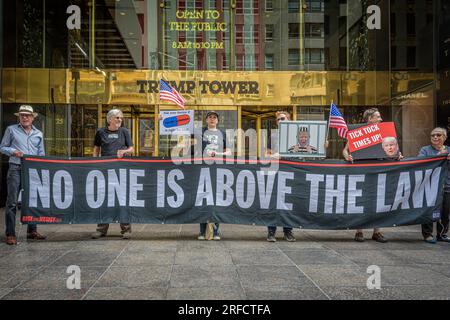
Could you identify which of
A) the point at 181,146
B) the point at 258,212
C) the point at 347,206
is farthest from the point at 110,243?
the point at 181,146

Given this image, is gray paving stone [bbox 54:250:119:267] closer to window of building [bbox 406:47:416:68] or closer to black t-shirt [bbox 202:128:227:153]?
black t-shirt [bbox 202:128:227:153]

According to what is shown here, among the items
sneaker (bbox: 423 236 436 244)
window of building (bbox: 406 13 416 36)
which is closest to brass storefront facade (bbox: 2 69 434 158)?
window of building (bbox: 406 13 416 36)

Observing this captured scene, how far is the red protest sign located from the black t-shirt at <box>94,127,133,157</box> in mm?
3975

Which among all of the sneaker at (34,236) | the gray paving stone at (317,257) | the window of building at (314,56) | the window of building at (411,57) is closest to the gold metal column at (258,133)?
the window of building at (314,56)

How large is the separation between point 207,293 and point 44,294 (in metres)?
1.63

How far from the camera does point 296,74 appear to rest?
13758 millimetres

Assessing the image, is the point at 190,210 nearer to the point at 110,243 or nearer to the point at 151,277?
the point at 110,243

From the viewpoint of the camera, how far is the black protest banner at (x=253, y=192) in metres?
7.23

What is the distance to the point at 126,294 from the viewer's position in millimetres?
4199

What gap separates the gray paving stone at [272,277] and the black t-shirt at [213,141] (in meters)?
2.68

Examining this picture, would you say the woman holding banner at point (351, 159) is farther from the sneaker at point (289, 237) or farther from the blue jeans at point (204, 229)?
the blue jeans at point (204, 229)

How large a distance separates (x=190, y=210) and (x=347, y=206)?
2714 mm

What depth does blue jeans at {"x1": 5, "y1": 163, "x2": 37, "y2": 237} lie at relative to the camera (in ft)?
22.1

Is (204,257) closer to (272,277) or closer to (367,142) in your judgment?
(272,277)
